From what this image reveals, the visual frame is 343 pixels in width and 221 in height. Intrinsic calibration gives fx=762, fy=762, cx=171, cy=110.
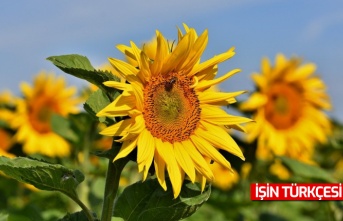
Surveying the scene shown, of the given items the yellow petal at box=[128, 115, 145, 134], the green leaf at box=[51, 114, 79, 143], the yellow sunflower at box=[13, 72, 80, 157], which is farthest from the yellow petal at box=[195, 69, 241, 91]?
the yellow sunflower at box=[13, 72, 80, 157]

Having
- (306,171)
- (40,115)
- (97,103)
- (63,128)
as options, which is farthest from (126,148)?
(40,115)

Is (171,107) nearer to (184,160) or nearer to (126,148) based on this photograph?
(184,160)

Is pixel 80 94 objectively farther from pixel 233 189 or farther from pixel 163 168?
pixel 163 168

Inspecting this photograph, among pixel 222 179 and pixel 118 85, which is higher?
pixel 222 179

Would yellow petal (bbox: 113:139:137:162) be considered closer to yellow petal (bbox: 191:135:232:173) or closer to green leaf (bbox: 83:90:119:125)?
green leaf (bbox: 83:90:119:125)

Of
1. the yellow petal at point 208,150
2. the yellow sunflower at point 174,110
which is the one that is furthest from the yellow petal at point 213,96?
the yellow petal at point 208,150

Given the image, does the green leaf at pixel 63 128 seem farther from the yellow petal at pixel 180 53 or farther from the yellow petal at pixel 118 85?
the yellow petal at pixel 118 85
